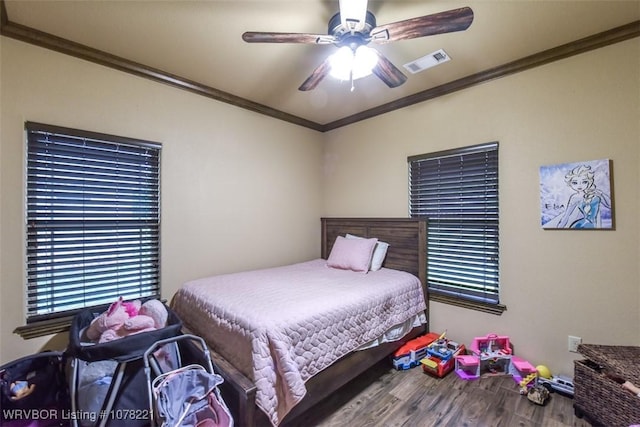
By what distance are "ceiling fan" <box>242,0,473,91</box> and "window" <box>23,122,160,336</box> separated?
59.8 inches

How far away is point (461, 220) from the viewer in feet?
8.56

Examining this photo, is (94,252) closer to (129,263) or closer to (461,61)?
(129,263)

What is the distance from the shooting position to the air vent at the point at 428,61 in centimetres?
217

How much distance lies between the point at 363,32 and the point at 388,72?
1.42 feet

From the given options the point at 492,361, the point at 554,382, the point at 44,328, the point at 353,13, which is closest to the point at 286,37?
the point at 353,13

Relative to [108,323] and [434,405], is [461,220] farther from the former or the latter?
[108,323]

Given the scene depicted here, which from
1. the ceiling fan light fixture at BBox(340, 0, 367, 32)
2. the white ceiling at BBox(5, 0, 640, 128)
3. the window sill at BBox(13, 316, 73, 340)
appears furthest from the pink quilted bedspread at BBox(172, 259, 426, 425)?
the white ceiling at BBox(5, 0, 640, 128)

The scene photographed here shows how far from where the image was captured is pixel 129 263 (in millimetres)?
2289

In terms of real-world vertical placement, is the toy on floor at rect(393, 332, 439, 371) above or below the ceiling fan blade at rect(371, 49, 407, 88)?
below

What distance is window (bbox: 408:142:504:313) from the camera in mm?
2436

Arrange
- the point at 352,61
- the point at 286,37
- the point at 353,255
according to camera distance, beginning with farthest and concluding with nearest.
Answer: the point at 353,255
the point at 352,61
the point at 286,37

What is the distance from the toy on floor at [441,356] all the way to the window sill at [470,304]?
0.33 metres

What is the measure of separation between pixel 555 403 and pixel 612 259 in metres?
1.07

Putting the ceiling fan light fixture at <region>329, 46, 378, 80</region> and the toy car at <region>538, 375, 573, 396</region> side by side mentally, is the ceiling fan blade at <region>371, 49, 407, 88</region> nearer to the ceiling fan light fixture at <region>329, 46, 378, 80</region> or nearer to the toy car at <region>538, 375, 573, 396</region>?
the ceiling fan light fixture at <region>329, 46, 378, 80</region>
